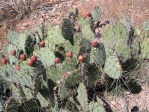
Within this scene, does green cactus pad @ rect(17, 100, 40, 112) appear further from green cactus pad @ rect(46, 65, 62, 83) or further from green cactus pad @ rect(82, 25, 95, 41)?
green cactus pad @ rect(82, 25, 95, 41)

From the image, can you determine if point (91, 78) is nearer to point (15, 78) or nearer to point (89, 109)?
point (89, 109)

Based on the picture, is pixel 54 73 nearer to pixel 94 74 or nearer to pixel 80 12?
pixel 94 74

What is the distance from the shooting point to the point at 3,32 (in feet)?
15.9

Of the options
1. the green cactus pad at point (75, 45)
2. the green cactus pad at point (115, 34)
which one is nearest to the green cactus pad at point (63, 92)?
the green cactus pad at point (75, 45)

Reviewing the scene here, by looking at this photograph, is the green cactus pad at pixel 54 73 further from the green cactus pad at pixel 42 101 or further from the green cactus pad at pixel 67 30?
the green cactus pad at pixel 67 30

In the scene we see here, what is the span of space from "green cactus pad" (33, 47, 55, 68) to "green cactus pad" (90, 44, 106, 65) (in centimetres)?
35

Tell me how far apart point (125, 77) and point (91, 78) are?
0.33 m

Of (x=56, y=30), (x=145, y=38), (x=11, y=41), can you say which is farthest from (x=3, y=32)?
(x=145, y=38)

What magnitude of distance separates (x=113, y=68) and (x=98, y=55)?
18cm

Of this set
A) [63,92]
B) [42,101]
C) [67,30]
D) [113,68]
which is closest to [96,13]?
[67,30]

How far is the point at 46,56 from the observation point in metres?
3.59

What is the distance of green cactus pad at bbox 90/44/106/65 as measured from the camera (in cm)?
344

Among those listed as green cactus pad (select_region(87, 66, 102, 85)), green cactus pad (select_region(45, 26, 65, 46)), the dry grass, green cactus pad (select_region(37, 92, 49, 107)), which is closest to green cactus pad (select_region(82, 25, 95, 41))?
green cactus pad (select_region(45, 26, 65, 46))

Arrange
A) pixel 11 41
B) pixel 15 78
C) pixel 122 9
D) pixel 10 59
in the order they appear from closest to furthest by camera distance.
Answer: pixel 15 78 < pixel 10 59 < pixel 11 41 < pixel 122 9
